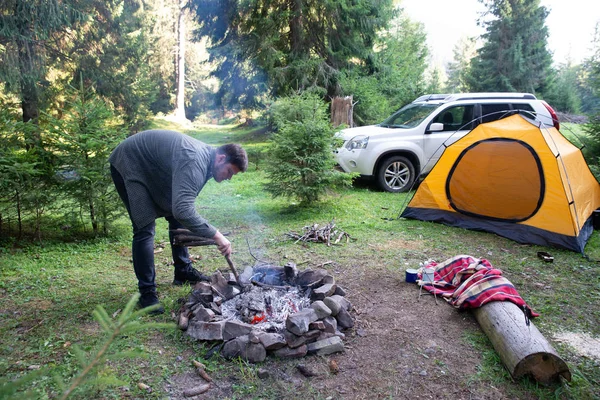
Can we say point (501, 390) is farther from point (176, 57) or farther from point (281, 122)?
point (176, 57)

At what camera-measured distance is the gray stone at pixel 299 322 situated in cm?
294

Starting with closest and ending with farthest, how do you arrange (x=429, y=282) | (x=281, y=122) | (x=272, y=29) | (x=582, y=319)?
1. (x=582, y=319)
2. (x=429, y=282)
3. (x=281, y=122)
4. (x=272, y=29)

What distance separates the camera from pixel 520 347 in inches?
107

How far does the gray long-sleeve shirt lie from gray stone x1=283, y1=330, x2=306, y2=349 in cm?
100

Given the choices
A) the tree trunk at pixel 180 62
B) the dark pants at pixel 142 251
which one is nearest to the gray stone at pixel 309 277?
the dark pants at pixel 142 251

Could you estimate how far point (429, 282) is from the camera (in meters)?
4.03

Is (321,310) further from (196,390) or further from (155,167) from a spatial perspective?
(155,167)

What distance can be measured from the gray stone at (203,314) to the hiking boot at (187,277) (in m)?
0.88

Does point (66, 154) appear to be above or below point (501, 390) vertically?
above

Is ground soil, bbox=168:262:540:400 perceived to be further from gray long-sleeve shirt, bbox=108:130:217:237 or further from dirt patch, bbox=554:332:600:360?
gray long-sleeve shirt, bbox=108:130:217:237

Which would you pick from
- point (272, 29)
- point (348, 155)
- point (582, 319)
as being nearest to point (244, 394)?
point (582, 319)

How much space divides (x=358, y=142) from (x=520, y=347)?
5.82m

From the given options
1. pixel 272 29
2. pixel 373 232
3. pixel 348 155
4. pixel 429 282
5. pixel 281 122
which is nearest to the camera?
pixel 429 282

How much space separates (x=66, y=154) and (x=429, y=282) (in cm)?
470
